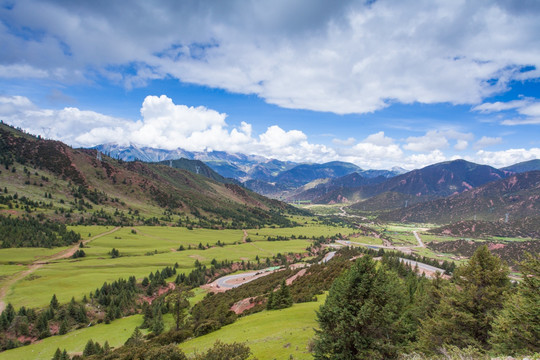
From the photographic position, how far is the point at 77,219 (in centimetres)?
18825

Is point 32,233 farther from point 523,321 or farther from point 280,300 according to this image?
point 523,321

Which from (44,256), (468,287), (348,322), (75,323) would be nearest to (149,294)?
(75,323)

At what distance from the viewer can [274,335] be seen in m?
36.6

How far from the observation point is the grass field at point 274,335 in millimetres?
30656

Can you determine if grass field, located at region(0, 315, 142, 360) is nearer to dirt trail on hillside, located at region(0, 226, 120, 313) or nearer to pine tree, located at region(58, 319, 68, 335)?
pine tree, located at region(58, 319, 68, 335)

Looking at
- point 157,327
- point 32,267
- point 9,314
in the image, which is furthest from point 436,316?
point 32,267

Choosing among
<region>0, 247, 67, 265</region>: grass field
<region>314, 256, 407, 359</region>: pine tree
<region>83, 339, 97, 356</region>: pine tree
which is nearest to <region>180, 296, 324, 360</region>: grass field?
<region>314, 256, 407, 359</region>: pine tree

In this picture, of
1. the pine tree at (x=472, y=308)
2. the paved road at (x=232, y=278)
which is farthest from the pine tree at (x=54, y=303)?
the pine tree at (x=472, y=308)

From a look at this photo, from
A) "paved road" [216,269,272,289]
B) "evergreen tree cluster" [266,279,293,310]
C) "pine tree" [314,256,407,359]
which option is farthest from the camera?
"paved road" [216,269,272,289]

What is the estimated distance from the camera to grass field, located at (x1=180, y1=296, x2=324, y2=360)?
30.7 meters

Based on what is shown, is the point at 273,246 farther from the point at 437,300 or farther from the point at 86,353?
the point at 437,300

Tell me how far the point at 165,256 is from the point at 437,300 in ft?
480

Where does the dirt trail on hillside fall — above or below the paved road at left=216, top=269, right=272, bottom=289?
above

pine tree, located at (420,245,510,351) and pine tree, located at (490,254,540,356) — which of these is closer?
pine tree, located at (490,254,540,356)
